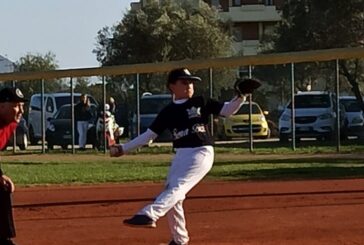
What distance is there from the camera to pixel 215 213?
Result: 13.3 m

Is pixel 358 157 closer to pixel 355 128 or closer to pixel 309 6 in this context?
pixel 355 128

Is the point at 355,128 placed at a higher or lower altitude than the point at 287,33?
lower

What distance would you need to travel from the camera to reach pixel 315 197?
49.2 feet

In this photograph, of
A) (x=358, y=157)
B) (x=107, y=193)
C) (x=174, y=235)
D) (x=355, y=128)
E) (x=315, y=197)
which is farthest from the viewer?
(x=355, y=128)

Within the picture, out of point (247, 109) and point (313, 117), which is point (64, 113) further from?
point (313, 117)

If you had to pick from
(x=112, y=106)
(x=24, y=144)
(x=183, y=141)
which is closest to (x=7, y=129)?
(x=183, y=141)

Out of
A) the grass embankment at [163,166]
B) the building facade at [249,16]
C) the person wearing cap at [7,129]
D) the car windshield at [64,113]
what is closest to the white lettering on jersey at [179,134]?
the person wearing cap at [7,129]

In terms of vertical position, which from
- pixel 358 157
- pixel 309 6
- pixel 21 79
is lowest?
pixel 358 157

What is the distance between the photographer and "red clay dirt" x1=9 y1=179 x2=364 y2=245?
36.1 ft

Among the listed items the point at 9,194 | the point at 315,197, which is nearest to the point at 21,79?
the point at 315,197

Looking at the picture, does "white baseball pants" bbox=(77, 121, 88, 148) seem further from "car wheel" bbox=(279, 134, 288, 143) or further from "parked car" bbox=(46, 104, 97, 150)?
"car wheel" bbox=(279, 134, 288, 143)

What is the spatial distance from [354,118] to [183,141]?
25016mm

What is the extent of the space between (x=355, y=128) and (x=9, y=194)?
26.6 meters

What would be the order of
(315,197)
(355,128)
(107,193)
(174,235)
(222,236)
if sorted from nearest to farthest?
(174,235) → (222,236) → (315,197) → (107,193) → (355,128)
